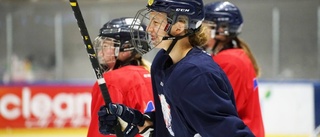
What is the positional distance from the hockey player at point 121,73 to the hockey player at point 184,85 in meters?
0.35

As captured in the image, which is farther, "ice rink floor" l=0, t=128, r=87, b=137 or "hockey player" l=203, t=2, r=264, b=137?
"ice rink floor" l=0, t=128, r=87, b=137

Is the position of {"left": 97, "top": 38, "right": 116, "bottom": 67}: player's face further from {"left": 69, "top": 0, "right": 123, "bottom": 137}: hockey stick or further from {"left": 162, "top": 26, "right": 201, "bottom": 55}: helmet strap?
{"left": 162, "top": 26, "right": 201, "bottom": 55}: helmet strap

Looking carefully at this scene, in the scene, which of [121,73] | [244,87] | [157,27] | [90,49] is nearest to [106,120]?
[90,49]

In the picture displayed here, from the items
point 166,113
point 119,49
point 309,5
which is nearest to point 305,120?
point 309,5

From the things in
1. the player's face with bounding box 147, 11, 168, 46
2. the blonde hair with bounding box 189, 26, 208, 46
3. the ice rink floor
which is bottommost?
the ice rink floor

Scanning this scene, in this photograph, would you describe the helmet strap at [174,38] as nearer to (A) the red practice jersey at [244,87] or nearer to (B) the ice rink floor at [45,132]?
(A) the red practice jersey at [244,87]

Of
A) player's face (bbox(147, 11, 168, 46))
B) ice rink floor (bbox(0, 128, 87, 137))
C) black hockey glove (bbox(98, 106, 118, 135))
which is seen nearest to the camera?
player's face (bbox(147, 11, 168, 46))

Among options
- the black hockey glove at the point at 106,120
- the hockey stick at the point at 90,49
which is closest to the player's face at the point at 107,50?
the hockey stick at the point at 90,49

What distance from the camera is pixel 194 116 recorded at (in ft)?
6.42

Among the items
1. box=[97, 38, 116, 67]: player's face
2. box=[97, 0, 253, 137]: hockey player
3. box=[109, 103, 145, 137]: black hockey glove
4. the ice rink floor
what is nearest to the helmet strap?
box=[97, 0, 253, 137]: hockey player

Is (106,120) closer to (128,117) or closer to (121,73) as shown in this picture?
(128,117)

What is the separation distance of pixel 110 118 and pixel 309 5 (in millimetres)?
6111

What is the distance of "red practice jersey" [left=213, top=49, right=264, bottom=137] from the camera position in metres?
3.11

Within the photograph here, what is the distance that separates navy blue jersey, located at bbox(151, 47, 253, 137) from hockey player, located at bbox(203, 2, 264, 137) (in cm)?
107
